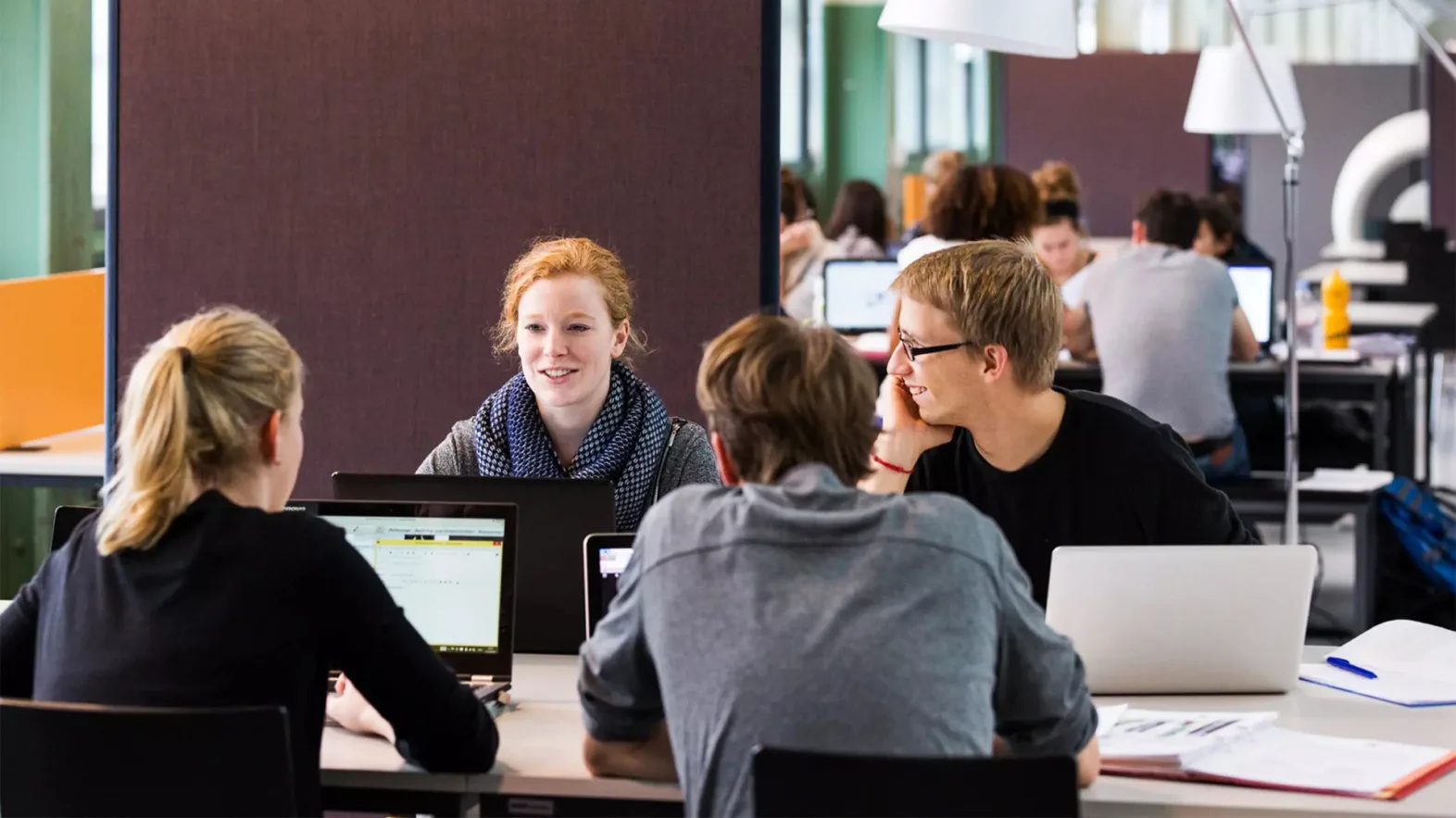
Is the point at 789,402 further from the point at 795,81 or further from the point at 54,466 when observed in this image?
the point at 795,81

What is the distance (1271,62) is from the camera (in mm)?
6469

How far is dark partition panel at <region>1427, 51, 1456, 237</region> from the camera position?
12.3 meters

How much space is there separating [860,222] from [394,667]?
647 centimetres

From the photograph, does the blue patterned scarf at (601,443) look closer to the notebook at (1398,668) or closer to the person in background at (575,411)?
the person in background at (575,411)

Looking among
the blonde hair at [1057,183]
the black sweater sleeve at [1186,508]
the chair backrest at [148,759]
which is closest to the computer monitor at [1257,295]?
the blonde hair at [1057,183]

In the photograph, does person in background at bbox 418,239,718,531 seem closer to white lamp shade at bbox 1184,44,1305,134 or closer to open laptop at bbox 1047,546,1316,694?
open laptop at bbox 1047,546,1316,694

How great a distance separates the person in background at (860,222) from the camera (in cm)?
811

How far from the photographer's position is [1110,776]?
2119mm

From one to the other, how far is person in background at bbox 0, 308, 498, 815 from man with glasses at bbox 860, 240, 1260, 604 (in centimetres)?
98

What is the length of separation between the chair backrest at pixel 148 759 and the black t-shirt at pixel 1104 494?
126cm

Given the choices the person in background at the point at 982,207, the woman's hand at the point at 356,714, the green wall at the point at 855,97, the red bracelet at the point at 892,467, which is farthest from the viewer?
the green wall at the point at 855,97

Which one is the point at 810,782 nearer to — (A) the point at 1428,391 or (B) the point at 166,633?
(B) the point at 166,633

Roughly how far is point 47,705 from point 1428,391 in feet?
23.7

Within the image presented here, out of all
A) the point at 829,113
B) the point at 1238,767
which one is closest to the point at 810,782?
the point at 1238,767
